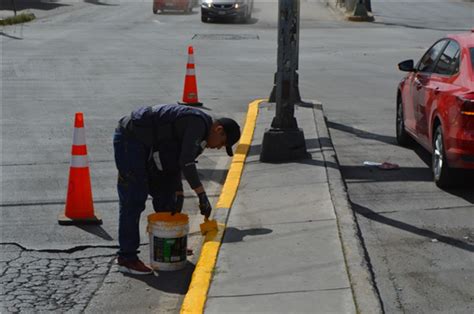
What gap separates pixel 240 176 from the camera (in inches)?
416

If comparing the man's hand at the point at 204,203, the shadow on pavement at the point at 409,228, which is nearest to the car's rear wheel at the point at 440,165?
the shadow on pavement at the point at 409,228

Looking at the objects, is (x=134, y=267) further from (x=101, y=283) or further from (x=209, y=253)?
(x=209, y=253)

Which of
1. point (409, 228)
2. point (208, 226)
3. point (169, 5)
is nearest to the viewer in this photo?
point (208, 226)

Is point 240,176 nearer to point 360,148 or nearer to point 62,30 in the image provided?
point 360,148

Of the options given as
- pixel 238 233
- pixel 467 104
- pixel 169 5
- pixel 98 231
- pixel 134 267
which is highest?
pixel 467 104

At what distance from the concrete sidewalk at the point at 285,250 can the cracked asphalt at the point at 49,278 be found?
974mm

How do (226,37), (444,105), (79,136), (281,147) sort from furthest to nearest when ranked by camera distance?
(226,37) < (281,147) < (444,105) < (79,136)

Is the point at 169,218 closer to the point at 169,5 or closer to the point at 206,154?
the point at 206,154

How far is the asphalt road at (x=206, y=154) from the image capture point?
7.43m

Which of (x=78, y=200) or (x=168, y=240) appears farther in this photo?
(x=78, y=200)

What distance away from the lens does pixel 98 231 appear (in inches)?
349

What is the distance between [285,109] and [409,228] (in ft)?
10.3

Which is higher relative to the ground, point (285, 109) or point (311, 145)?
point (285, 109)

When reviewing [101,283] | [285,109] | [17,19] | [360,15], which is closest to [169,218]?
[101,283]
